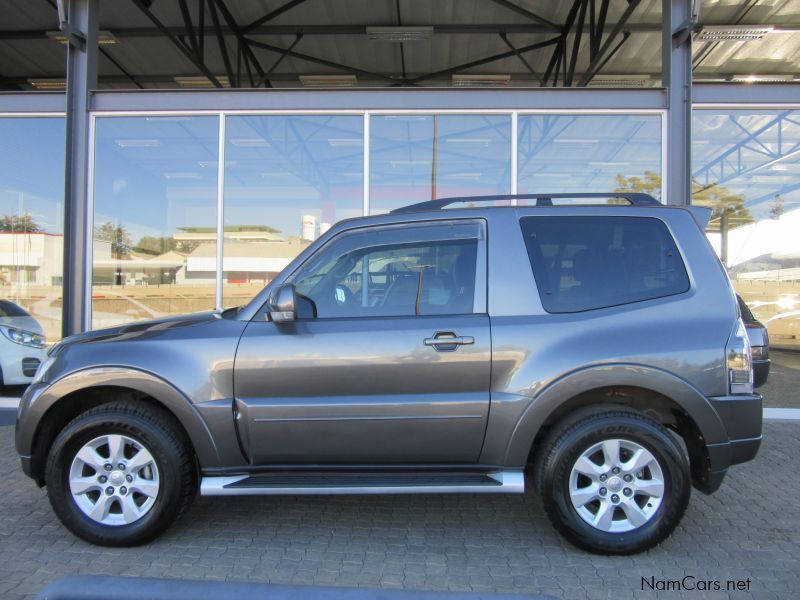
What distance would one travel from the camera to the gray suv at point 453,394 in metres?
3.08

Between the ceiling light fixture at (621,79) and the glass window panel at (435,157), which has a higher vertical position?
the ceiling light fixture at (621,79)

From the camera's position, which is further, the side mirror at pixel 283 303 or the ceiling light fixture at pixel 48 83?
the ceiling light fixture at pixel 48 83

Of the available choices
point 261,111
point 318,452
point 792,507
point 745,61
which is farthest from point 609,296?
point 745,61

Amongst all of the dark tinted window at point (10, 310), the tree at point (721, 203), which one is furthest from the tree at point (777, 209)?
the dark tinted window at point (10, 310)

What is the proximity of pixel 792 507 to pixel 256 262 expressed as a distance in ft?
Result: 21.8

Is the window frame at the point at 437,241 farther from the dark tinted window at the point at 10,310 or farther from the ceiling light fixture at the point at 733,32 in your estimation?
the ceiling light fixture at the point at 733,32

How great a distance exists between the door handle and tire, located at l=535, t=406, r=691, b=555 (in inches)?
29.3

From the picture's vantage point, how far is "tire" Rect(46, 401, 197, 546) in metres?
3.15

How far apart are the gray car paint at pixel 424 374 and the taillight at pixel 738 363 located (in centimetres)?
5

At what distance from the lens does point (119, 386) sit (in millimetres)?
3273

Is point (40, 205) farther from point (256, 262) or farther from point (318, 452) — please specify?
point (318, 452)

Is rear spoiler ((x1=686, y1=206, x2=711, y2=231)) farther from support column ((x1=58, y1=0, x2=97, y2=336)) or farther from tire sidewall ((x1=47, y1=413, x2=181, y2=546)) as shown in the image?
support column ((x1=58, y1=0, x2=97, y2=336))

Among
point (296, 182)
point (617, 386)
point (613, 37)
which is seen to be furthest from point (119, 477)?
point (613, 37)

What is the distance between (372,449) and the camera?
10.4ft
